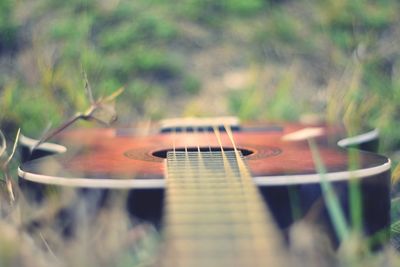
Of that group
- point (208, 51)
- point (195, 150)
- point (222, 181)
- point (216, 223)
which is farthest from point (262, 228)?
point (208, 51)

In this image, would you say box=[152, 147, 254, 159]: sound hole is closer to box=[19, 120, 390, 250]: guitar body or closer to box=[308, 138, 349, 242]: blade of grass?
box=[19, 120, 390, 250]: guitar body

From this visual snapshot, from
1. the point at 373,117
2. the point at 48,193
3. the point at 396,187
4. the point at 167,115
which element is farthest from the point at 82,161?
the point at 167,115

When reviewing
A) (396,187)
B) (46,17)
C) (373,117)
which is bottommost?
(396,187)

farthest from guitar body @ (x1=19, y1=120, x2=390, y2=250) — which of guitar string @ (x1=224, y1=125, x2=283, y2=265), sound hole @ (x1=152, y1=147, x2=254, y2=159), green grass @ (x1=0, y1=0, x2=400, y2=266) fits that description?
green grass @ (x1=0, y1=0, x2=400, y2=266)

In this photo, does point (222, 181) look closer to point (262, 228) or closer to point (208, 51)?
point (262, 228)

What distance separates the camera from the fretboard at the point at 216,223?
47 cm

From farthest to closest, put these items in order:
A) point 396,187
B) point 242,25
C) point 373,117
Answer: point 242,25 < point 373,117 < point 396,187

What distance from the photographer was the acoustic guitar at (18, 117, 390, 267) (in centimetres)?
51

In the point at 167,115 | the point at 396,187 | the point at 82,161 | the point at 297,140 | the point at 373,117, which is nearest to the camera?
the point at 82,161

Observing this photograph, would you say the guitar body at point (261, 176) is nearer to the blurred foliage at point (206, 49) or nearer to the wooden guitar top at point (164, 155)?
the wooden guitar top at point (164, 155)

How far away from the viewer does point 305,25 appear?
267cm

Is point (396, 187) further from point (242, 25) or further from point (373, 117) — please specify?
point (242, 25)

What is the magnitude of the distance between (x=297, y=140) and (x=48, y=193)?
562 mm

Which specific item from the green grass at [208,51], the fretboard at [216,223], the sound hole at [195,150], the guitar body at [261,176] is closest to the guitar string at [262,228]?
the fretboard at [216,223]
